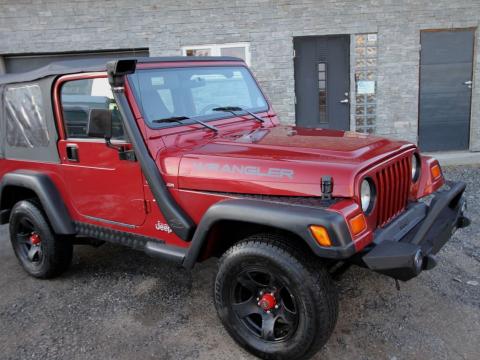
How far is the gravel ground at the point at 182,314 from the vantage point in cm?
282

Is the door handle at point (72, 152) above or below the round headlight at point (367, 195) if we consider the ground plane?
above

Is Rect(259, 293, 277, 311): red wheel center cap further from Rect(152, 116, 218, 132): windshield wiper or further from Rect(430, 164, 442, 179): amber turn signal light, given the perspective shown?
Rect(430, 164, 442, 179): amber turn signal light

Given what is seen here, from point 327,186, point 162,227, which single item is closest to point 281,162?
point 327,186

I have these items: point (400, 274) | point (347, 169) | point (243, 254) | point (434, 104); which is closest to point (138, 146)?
point (243, 254)

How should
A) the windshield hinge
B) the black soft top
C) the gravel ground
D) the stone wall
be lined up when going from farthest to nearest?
the stone wall
the black soft top
the gravel ground
the windshield hinge

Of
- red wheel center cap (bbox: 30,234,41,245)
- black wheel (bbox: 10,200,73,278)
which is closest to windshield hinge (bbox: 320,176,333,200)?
black wheel (bbox: 10,200,73,278)

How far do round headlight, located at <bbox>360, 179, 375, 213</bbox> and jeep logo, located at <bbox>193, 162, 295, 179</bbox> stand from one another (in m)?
0.42

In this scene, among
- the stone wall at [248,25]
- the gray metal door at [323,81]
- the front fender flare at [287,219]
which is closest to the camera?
the front fender flare at [287,219]

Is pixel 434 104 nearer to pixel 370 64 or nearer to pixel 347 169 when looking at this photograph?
pixel 370 64

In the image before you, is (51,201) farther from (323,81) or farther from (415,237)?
(323,81)

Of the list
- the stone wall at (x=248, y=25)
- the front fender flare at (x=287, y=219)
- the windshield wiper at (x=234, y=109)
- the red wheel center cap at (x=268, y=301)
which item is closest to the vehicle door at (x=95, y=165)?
the front fender flare at (x=287, y=219)

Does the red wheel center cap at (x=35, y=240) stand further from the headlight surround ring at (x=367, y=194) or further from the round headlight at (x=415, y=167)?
the round headlight at (x=415, y=167)

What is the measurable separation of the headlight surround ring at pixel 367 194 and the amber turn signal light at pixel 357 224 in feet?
0.52

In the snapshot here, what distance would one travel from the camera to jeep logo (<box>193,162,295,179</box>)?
2537 millimetres
